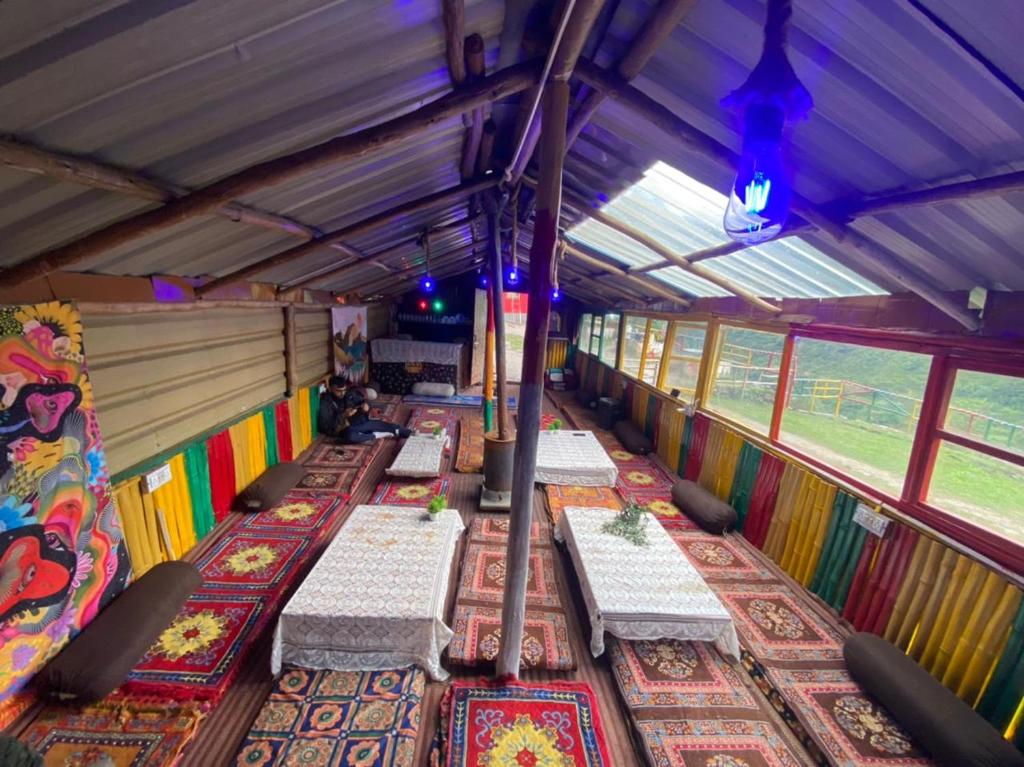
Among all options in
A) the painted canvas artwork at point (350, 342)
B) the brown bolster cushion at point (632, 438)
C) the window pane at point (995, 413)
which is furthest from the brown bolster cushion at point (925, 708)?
the painted canvas artwork at point (350, 342)

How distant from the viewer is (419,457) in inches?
271

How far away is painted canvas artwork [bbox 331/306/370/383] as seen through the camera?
9.13m

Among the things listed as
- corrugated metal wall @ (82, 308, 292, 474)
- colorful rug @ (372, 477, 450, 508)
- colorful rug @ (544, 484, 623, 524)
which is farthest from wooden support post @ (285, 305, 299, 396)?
colorful rug @ (544, 484, 623, 524)

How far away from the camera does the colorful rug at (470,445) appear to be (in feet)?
23.1

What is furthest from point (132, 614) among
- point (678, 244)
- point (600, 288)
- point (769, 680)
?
point (600, 288)

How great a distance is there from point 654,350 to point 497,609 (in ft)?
23.5

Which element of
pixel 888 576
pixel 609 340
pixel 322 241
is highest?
pixel 322 241

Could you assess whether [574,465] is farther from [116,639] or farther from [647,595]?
[116,639]

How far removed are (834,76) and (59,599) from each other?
17.8ft

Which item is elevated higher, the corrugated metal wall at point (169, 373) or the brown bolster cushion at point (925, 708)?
the corrugated metal wall at point (169, 373)

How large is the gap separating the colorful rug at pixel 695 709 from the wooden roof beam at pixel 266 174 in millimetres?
4173

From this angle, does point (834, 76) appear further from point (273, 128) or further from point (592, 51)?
point (273, 128)

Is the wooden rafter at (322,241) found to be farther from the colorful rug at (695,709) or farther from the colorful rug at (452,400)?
the colorful rug at (452,400)

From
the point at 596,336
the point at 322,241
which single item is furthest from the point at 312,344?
the point at 596,336
